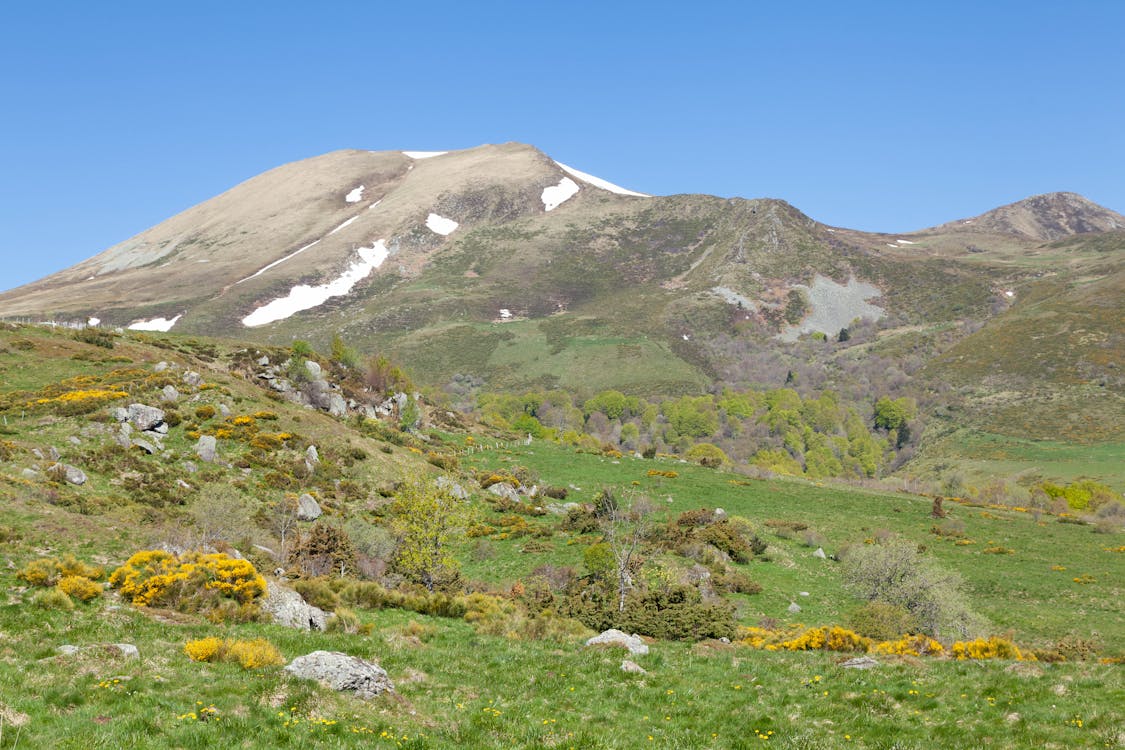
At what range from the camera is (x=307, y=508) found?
142 ft

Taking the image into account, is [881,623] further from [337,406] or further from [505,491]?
[337,406]

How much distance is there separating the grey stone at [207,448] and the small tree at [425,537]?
15753mm

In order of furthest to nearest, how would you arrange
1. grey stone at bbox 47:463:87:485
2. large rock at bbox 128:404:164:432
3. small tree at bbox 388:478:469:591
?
large rock at bbox 128:404:164:432
grey stone at bbox 47:463:87:485
small tree at bbox 388:478:469:591

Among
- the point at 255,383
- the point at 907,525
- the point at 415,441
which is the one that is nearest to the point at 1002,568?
the point at 907,525

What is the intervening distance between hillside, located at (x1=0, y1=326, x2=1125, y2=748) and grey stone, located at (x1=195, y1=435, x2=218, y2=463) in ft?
1.01

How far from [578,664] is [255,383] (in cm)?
5990

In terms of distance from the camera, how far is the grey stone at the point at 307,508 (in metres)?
42.9

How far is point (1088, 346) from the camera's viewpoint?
148 m

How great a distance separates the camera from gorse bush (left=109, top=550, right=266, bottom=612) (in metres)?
19.7

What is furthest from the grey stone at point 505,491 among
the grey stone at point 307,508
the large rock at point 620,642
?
the large rock at point 620,642

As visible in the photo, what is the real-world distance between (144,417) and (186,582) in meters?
30.2

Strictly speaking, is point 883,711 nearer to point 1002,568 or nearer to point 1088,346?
point 1002,568

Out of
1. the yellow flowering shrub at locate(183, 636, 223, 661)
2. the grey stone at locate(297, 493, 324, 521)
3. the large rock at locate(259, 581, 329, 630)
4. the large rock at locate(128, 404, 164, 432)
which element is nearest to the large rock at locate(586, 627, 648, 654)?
the large rock at locate(259, 581, 329, 630)

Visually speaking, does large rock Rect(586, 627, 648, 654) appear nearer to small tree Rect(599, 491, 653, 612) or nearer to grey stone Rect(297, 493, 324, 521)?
small tree Rect(599, 491, 653, 612)
